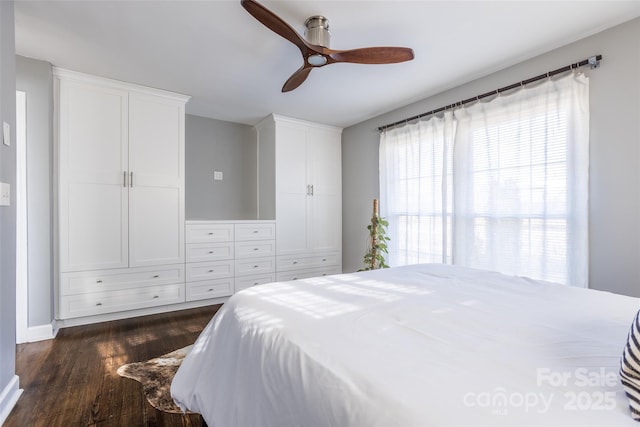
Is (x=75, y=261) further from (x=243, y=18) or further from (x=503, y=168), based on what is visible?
(x=503, y=168)

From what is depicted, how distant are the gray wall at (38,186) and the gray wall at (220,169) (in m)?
1.51

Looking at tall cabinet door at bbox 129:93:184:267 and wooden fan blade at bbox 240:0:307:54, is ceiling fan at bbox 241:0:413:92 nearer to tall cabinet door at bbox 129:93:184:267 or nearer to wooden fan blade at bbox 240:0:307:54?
wooden fan blade at bbox 240:0:307:54

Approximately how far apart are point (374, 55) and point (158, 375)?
2.53 metres

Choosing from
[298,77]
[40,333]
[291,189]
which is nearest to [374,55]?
[298,77]

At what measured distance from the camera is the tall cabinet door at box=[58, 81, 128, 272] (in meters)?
2.73

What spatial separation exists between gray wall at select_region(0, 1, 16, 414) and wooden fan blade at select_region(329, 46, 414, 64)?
6.01 feet

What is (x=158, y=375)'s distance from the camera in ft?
6.37

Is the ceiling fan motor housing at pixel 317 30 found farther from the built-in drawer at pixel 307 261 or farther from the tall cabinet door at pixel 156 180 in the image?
the built-in drawer at pixel 307 261

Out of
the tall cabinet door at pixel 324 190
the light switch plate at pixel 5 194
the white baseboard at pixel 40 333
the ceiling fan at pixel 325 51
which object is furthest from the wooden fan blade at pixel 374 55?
the white baseboard at pixel 40 333

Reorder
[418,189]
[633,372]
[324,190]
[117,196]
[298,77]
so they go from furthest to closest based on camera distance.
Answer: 1. [324,190]
2. [418,189]
3. [117,196]
4. [298,77]
5. [633,372]

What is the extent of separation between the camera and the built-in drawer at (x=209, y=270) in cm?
336

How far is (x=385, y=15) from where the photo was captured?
199cm

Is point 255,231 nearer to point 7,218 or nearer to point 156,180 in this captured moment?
point 156,180

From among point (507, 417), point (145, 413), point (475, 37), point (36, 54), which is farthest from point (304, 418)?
point (36, 54)
